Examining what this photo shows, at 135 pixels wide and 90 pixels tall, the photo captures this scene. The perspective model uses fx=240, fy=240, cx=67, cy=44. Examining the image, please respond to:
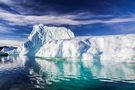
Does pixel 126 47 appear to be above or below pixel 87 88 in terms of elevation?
above

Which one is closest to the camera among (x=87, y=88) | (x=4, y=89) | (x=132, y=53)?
(x=4, y=89)

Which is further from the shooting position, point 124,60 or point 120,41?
point 120,41

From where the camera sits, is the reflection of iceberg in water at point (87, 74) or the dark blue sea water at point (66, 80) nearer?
the dark blue sea water at point (66, 80)

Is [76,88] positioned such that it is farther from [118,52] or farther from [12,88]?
[118,52]

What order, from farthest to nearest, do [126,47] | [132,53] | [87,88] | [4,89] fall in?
[126,47] < [132,53] < [87,88] < [4,89]

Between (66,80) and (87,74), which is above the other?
(87,74)

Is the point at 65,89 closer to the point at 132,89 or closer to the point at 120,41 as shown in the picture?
the point at 132,89

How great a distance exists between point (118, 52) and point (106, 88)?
14999cm

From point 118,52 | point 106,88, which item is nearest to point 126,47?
point 118,52

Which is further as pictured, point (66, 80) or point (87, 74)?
point (87, 74)

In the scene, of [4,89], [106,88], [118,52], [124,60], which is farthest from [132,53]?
[4,89]

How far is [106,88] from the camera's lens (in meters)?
48.6

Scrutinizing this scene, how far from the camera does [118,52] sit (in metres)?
195

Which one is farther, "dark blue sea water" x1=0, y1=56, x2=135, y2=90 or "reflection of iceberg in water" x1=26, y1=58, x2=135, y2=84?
"reflection of iceberg in water" x1=26, y1=58, x2=135, y2=84
